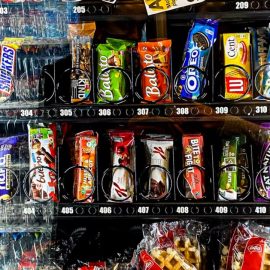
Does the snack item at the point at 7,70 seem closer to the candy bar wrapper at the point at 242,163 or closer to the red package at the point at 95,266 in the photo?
the red package at the point at 95,266

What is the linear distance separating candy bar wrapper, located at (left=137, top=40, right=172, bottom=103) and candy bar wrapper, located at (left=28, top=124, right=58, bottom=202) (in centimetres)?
31

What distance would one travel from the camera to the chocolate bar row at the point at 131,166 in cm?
147

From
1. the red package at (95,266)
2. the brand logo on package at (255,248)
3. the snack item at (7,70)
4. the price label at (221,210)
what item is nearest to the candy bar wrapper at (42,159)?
the snack item at (7,70)

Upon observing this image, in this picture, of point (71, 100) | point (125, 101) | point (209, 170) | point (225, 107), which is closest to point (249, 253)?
point (209, 170)

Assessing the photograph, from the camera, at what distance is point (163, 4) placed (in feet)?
4.70

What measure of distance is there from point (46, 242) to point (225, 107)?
0.71 metres

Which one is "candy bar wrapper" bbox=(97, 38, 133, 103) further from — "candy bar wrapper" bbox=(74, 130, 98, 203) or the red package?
the red package

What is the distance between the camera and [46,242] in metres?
1.62

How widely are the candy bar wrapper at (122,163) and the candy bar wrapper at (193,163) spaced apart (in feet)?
0.51

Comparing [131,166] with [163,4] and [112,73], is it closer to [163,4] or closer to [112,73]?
[112,73]

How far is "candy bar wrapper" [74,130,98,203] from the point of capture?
58.6 inches

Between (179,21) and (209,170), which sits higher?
A: (179,21)

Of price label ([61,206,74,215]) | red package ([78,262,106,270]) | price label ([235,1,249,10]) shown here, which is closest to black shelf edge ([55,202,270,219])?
price label ([61,206,74,215])

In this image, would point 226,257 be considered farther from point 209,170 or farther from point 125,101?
point 125,101
